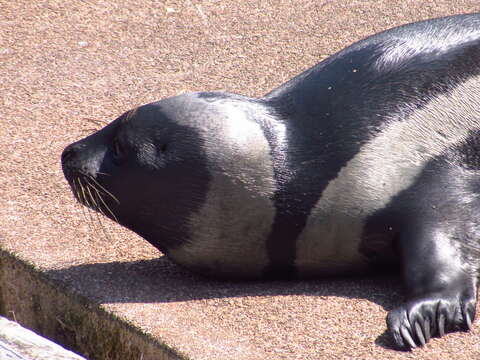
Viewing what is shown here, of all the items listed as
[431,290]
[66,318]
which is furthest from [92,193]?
[431,290]

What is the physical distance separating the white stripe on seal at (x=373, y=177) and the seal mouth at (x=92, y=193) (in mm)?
781

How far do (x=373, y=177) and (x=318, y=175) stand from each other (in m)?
0.21

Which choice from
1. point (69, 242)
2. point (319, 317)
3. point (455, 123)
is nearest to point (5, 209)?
point (69, 242)

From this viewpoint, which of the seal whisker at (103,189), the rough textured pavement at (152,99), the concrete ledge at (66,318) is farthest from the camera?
the seal whisker at (103,189)

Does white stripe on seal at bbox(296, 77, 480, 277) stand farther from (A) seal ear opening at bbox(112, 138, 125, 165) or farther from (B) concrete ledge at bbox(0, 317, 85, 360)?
(B) concrete ledge at bbox(0, 317, 85, 360)

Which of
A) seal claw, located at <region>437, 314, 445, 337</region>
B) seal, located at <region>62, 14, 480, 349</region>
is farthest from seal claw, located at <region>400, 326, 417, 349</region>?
seal, located at <region>62, 14, 480, 349</region>

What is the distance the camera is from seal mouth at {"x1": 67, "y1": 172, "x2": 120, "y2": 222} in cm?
435

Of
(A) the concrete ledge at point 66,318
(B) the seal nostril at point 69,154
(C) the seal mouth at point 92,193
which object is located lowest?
(A) the concrete ledge at point 66,318

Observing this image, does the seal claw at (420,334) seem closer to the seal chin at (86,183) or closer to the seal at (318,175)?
the seal at (318,175)

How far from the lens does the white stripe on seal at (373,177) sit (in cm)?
415

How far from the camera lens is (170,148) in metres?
4.22

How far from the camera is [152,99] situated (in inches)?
246

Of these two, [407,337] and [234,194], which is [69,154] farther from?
[407,337]

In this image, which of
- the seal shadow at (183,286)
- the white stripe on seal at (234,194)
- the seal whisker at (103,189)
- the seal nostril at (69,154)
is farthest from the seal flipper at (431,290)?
the seal nostril at (69,154)
